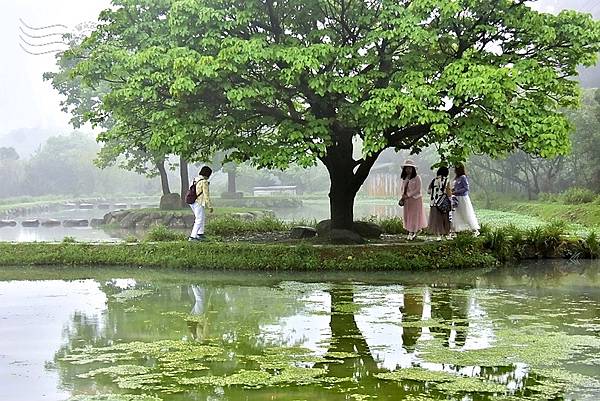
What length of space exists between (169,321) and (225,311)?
83 centimetres

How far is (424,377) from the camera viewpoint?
5684 millimetres

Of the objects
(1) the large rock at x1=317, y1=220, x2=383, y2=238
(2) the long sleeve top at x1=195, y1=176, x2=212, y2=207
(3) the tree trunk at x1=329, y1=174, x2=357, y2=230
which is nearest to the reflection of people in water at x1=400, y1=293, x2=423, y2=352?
(3) the tree trunk at x1=329, y1=174, x2=357, y2=230

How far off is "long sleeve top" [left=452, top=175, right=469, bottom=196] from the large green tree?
144 centimetres

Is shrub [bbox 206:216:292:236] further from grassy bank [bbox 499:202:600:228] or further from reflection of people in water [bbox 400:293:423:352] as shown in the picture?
grassy bank [bbox 499:202:600:228]

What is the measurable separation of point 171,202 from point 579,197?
15.7m

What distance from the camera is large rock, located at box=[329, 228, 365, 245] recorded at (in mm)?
13547

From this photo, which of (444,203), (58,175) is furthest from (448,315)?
(58,175)

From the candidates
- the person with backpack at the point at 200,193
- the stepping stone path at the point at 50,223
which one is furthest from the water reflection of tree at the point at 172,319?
the stepping stone path at the point at 50,223

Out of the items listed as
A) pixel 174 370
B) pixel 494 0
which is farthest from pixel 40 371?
pixel 494 0

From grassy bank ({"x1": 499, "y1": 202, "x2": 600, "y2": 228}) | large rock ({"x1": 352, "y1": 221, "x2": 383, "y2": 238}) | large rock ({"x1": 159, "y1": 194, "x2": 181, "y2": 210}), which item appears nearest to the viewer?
large rock ({"x1": 352, "y1": 221, "x2": 383, "y2": 238})

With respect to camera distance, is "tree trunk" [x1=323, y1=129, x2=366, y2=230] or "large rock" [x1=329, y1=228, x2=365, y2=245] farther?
"tree trunk" [x1=323, y1=129, x2=366, y2=230]

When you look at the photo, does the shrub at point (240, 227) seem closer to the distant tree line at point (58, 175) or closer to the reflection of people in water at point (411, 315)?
the reflection of people in water at point (411, 315)

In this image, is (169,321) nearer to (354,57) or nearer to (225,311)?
(225,311)

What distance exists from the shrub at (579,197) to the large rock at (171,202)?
49.8 ft
